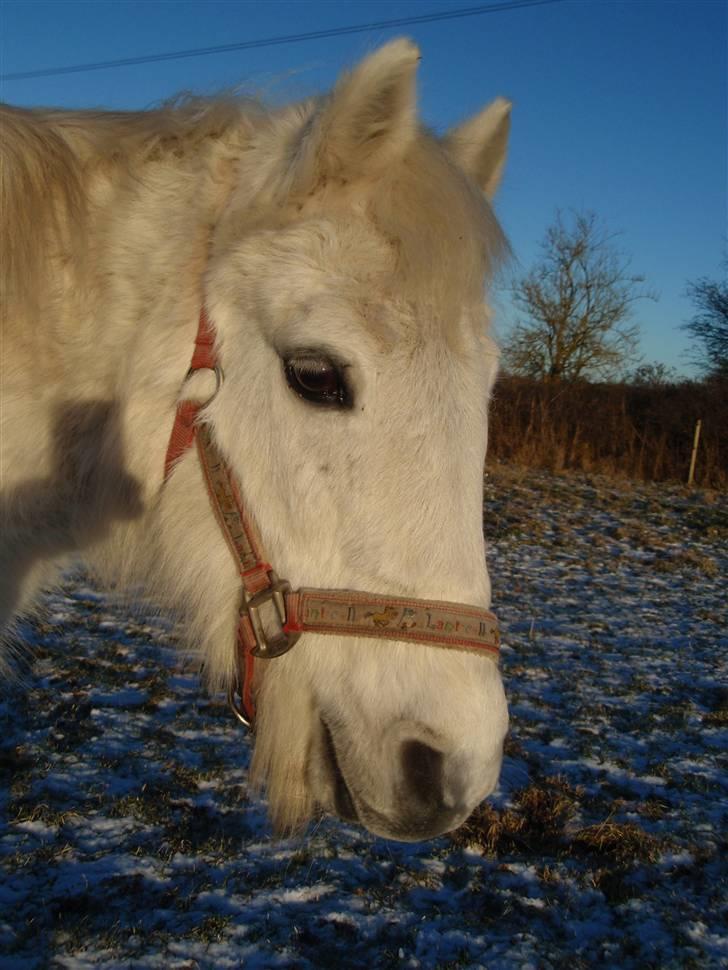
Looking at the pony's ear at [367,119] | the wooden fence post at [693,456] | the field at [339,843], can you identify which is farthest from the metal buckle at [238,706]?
the wooden fence post at [693,456]

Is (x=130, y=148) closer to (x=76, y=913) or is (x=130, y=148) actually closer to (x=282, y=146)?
(x=282, y=146)

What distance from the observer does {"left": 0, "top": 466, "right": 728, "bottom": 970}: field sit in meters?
2.63

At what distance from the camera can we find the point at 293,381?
159cm

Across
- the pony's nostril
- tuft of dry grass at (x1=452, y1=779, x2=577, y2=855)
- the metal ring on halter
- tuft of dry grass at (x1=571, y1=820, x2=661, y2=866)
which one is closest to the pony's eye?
the metal ring on halter

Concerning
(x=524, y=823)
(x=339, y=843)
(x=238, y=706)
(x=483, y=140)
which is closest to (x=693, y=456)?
(x=524, y=823)

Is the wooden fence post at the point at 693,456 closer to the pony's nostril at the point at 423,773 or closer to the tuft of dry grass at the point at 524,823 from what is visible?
the tuft of dry grass at the point at 524,823

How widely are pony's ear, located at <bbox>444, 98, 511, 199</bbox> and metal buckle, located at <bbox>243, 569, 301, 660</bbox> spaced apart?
1.35 meters

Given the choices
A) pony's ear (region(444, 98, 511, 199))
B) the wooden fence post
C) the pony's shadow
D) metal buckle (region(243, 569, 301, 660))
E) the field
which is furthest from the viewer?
the wooden fence post

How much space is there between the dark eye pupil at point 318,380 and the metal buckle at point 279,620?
0.47m

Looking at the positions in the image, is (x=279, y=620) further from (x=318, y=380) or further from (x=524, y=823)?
(x=524, y=823)

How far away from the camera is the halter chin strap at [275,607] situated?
154cm

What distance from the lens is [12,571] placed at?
76.1 inches

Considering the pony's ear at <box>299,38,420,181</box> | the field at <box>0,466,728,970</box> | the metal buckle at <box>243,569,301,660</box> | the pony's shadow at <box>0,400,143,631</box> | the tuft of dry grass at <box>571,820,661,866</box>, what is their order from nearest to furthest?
the pony's ear at <box>299,38,420,181</box>
the metal buckle at <box>243,569,301,660</box>
the pony's shadow at <box>0,400,143,631</box>
the field at <box>0,466,728,970</box>
the tuft of dry grass at <box>571,820,661,866</box>

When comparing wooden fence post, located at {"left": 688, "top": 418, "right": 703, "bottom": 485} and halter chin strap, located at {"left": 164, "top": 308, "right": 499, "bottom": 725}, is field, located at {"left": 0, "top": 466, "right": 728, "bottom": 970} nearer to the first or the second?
halter chin strap, located at {"left": 164, "top": 308, "right": 499, "bottom": 725}
